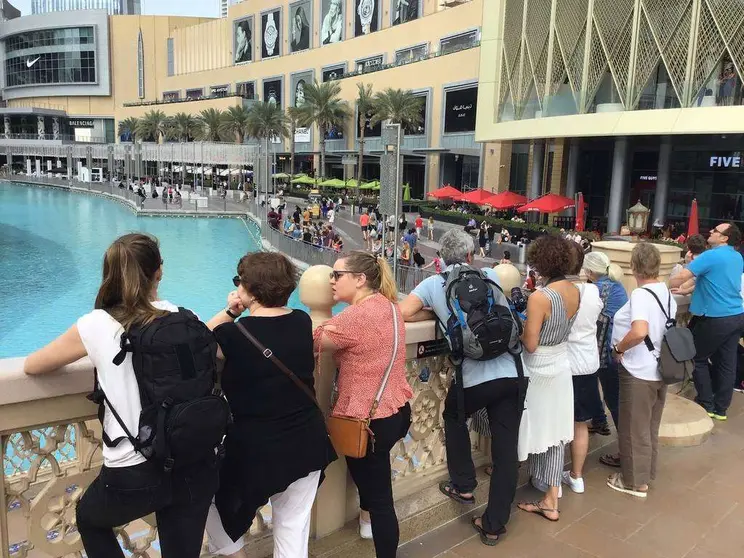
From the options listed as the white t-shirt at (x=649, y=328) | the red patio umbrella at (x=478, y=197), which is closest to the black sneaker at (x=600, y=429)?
the white t-shirt at (x=649, y=328)

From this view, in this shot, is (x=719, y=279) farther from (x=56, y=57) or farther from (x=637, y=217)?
(x=56, y=57)

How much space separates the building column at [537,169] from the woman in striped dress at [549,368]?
34800mm

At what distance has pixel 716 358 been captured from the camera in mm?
5957

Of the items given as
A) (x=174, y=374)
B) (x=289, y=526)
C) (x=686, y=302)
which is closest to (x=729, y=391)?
(x=686, y=302)

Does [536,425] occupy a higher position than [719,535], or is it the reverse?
[536,425]

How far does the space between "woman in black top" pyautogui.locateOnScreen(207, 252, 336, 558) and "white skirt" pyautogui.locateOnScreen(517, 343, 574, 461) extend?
160cm

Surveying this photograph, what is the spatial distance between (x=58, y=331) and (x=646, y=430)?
17629mm

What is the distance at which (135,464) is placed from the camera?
2246mm

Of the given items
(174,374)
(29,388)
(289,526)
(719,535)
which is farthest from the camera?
(719,535)

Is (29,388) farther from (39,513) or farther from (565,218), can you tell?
(565,218)

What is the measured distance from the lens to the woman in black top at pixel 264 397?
248 centimetres

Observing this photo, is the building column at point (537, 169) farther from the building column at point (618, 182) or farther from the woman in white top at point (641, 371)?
the woman in white top at point (641, 371)

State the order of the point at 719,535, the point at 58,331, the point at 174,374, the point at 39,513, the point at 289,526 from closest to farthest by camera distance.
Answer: the point at 174,374, the point at 39,513, the point at 289,526, the point at 719,535, the point at 58,331

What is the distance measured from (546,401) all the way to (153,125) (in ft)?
294
